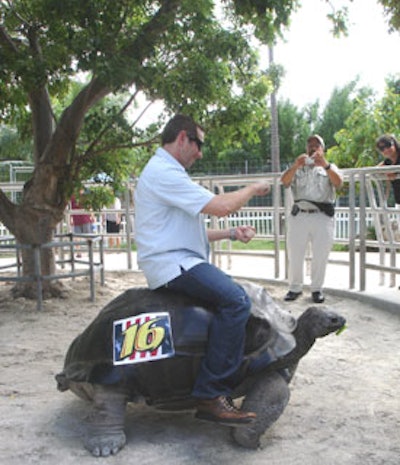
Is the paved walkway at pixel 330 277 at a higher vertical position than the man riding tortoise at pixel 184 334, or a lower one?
lower

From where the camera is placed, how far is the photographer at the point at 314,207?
6.13 metres

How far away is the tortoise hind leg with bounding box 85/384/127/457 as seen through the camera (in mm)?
2869

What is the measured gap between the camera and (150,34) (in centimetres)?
588

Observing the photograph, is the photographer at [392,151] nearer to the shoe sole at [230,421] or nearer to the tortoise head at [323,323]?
the tortoise head at [323,323]

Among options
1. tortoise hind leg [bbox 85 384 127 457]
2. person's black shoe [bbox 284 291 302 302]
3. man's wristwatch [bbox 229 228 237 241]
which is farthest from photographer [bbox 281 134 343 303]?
tortoise hind leg [bbox 85 384 127 457]

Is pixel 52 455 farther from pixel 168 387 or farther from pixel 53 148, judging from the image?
pixel 53 148

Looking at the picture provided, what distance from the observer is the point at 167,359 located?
284 centimetres

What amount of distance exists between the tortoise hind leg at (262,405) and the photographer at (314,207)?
3.47m

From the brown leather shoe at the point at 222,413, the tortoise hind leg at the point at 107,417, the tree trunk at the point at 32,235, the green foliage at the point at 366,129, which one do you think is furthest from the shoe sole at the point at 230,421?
the green foliage at the point at 366,129

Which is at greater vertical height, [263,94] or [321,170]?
[263,94]

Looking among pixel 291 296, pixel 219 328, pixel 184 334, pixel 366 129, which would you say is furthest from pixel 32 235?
pixel 366 129

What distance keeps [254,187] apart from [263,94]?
512cm

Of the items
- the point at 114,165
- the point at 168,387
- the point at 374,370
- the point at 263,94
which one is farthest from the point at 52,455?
the point at 263,94

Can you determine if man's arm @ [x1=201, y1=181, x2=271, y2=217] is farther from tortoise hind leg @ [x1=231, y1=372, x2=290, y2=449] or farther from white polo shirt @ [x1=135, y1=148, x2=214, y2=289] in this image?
tortoise hind leg @ [x1=231, y1=372, x2=290, y2=449]
